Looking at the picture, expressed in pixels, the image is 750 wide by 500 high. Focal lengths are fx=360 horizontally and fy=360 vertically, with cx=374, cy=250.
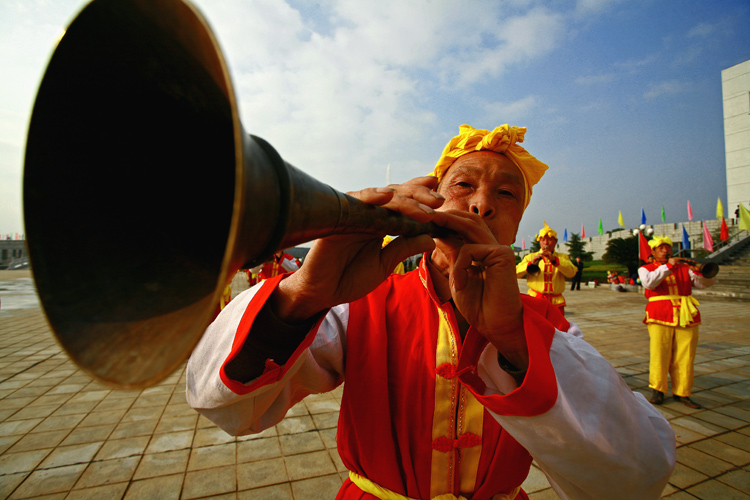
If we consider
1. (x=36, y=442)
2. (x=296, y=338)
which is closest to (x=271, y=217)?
(x=296, y=338)

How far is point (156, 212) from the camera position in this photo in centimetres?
95

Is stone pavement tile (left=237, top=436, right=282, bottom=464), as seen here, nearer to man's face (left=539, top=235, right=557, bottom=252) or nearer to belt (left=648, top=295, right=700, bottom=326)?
belt (left=648, top=295, right=700, bottom=326)

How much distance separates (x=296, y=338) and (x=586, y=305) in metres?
16.8

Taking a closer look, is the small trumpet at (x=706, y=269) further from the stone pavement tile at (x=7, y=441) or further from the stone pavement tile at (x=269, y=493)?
the stone pavement tile at (x=7, y=441)

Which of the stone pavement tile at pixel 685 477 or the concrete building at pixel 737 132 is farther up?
the concrete building at pixel 737 132

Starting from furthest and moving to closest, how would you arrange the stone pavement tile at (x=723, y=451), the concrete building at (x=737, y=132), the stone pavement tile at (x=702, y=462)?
1. the concrete building at (x=737, y=132)
2. the stone pavement tile at (x=723, y=451)
3. the stone pavement tile at (x=702, y=462)

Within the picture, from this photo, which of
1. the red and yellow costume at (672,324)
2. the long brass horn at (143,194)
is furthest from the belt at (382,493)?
the red and yellow costume at (672,324)

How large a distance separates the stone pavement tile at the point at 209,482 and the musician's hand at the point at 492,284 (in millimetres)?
2888

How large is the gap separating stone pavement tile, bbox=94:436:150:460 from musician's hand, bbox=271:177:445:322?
356cm

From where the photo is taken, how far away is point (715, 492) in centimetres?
306

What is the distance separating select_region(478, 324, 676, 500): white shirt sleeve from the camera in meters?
1.10

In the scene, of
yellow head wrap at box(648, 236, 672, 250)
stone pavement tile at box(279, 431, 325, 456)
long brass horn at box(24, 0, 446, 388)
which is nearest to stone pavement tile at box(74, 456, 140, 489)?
stone pavement tile at box(279, 431, 325, 456)

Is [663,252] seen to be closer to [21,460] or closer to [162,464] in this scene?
[162,464]

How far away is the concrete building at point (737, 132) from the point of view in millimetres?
34875
